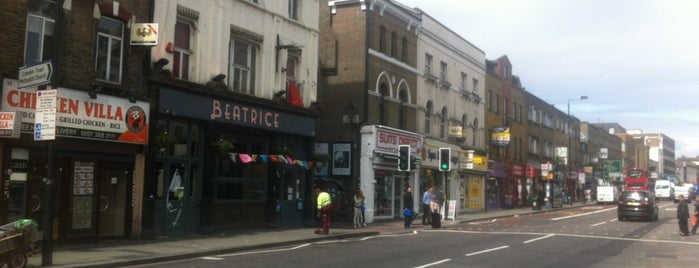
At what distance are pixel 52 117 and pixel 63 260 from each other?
2.98m

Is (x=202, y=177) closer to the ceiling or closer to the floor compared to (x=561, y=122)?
closer to the floor

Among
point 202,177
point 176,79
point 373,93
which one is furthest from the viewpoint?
point 373,93

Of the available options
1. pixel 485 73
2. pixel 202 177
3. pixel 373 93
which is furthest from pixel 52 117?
pixel 485 73

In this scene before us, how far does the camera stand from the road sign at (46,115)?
12078 millimetres

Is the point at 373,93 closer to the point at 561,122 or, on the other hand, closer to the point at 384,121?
the point at 384,121

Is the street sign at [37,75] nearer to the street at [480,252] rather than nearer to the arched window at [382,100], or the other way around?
the street at [480,252]

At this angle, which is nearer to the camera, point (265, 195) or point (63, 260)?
point (63, 260)

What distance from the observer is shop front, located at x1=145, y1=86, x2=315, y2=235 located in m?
18.3

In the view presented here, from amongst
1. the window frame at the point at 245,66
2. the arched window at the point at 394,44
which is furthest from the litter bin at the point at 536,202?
the window frame at the point at 245,66

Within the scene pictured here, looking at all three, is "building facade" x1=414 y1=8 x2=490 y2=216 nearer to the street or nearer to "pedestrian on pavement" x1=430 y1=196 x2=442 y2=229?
"pedestrian on pavement" x1=430 y1=196 x2=442 y2=229

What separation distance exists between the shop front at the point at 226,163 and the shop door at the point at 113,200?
0.77 meters

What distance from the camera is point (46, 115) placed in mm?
12172

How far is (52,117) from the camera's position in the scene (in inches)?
477

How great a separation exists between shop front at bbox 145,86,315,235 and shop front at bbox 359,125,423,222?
4.52 metres
